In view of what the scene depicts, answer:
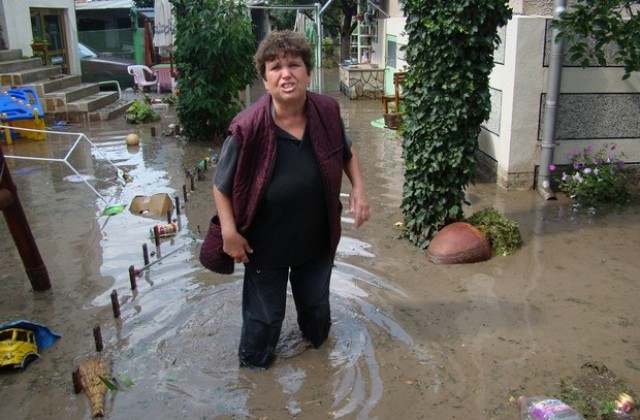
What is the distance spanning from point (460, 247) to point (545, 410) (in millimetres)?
2276

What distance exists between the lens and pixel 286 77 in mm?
3107

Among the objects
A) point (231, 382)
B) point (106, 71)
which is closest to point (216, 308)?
point (231, 382)

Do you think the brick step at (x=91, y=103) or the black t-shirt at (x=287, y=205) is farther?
the brick step at (x=91, y=103)

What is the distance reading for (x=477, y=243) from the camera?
5.24m

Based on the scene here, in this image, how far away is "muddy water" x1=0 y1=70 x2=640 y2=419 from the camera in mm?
3389

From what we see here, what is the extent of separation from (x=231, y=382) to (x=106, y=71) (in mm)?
16716

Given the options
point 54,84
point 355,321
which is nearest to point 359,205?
point 355,321

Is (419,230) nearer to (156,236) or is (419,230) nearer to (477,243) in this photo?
(477,243)

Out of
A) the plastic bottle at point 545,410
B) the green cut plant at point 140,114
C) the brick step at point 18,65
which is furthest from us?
the brick step at point 18,65

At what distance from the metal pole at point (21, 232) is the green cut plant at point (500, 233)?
12.2 feet

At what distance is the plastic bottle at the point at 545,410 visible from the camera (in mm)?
3014

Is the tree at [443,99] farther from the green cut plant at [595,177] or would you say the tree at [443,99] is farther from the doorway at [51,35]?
the doorway at [51,35]

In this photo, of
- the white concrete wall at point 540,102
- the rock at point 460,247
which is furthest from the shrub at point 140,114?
the rock at point 460,247

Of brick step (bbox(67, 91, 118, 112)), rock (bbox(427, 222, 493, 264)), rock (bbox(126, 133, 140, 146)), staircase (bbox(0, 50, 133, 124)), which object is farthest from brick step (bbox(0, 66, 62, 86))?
rock (bbox(427, 222, 493, 264))
